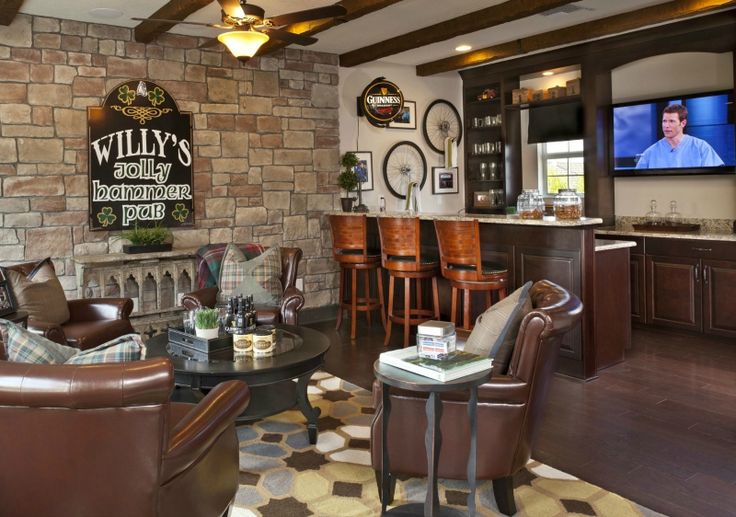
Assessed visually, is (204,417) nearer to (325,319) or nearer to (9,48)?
(9,48)

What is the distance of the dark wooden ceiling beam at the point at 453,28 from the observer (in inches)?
202

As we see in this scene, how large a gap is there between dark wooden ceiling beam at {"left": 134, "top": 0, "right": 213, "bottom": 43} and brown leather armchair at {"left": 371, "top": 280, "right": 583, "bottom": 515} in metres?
3.35

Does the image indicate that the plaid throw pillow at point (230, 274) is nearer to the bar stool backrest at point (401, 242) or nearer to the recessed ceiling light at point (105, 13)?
the bar stool backrest at point (401, 242)

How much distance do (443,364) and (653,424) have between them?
2.04 m

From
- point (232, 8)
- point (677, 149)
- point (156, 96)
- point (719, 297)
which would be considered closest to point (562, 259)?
point (719, 297)

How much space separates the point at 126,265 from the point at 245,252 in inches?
44.2

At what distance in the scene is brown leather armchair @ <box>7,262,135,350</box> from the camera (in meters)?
4.13

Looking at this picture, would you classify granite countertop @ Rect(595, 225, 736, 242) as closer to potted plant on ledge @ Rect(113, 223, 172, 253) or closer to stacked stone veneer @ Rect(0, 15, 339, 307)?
stacked stone veneer @ Rect(0, 15, 339, 307)

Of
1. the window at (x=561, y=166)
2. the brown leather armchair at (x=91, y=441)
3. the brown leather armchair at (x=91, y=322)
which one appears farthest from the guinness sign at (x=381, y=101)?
the brown leather armchair at (x=91, y=441)

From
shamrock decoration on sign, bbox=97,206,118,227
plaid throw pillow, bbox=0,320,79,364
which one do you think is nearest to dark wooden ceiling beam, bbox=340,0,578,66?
shamrock decoration on sign, bbox=97,206,118,227

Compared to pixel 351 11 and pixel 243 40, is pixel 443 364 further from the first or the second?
pixel 351 11

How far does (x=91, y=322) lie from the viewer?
4.57 meters

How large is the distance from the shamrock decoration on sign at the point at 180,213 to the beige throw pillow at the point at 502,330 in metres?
4.09

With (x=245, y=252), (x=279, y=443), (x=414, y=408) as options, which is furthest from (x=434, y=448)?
(x=245, y=252)
